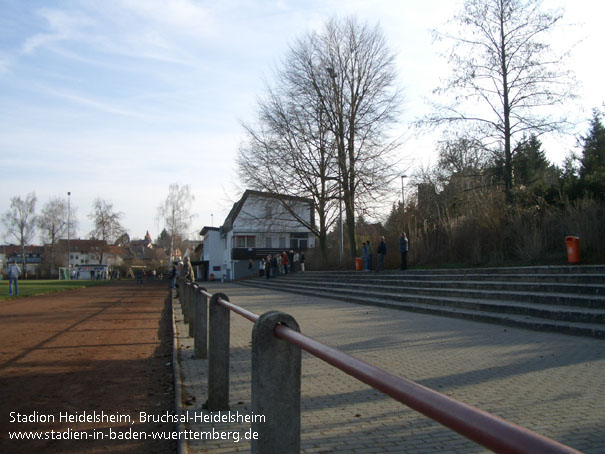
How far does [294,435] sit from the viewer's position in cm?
238

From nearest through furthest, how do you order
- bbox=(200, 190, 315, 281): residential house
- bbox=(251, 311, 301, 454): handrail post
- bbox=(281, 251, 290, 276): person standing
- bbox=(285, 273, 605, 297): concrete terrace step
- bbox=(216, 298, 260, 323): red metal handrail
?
bbox=(251, 311, 301, 454): handrail post, bbox=(216, 298, 260, 323): red metal handrail, bbox=(285, 273, 605, 297): concrete terrace step, bbox=(200, 190, 315, 281): residential house, bbox=(281, 251, 290, 276): person standing

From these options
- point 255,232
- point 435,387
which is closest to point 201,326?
point 435,387

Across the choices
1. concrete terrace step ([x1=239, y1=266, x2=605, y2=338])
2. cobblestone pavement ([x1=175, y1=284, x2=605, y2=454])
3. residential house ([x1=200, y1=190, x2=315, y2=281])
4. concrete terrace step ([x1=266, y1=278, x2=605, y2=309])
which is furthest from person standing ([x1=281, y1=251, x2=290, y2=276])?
cobblestone pavement ([x1=175, y1=284, x2=605, y2=454])

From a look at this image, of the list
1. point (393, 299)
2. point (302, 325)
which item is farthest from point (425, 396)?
point (393, 299)

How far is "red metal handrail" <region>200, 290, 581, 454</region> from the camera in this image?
1054mm

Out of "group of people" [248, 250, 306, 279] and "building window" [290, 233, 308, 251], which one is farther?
"building window" [290, 233, 308, 251]

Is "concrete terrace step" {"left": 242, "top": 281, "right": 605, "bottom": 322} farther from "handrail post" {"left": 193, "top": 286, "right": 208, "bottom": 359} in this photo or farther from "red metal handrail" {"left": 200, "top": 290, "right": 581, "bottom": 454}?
"red metal handrail" {"left": 200, "top": 290, "right": 581, "bottom": 454}

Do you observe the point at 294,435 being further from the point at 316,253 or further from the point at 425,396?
the point at 316,253

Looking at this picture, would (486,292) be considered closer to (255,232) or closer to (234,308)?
(234,308)

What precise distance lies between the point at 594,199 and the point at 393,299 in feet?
24.5

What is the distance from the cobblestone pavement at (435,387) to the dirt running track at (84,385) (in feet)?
1.36

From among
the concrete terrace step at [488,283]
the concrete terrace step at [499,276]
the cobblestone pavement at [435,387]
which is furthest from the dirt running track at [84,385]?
the concrete terrace step at [499,276]

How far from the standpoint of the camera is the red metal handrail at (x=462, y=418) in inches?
41.5

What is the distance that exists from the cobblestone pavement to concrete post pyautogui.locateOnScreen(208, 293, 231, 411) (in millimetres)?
188
